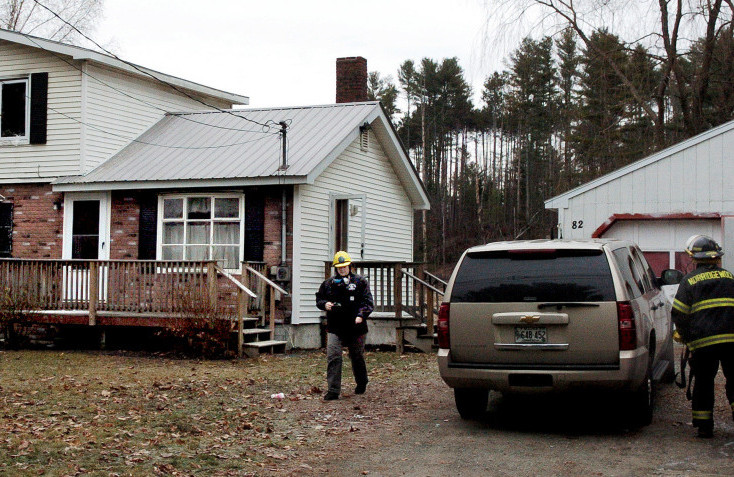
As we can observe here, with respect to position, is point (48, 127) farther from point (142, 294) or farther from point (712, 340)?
point (712, 340)

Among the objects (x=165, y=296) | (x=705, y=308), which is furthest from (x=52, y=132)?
(x=705, y=308)

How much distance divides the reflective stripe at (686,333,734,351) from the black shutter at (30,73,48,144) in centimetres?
1562

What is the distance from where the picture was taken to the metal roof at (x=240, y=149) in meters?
17.2

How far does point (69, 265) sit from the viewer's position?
16.7 metres

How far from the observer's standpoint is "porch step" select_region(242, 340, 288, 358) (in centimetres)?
1503

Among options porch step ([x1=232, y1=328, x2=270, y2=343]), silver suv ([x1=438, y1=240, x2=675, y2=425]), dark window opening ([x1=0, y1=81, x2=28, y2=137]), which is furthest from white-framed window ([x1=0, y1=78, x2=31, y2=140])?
silver suv ([x1=438, y1=240, x2=675, y2=425])

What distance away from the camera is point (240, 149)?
1886 cm

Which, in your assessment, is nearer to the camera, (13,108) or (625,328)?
(625,328)

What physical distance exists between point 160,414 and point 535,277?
4.16 m

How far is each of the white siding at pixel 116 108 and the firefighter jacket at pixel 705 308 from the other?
14414 millimetres

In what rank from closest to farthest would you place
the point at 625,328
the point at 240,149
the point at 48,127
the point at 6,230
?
the point at 625,328, the point at 240,149, the point at 48,127, the point at 6,230

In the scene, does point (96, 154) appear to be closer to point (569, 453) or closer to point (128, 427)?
point (128, 427)

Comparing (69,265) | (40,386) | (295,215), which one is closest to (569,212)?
(295,215)

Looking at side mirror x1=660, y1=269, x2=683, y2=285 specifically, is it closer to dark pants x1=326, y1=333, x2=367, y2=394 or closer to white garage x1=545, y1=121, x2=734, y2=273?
dark pants x1=326, y1=333, x2=367, y2=394
